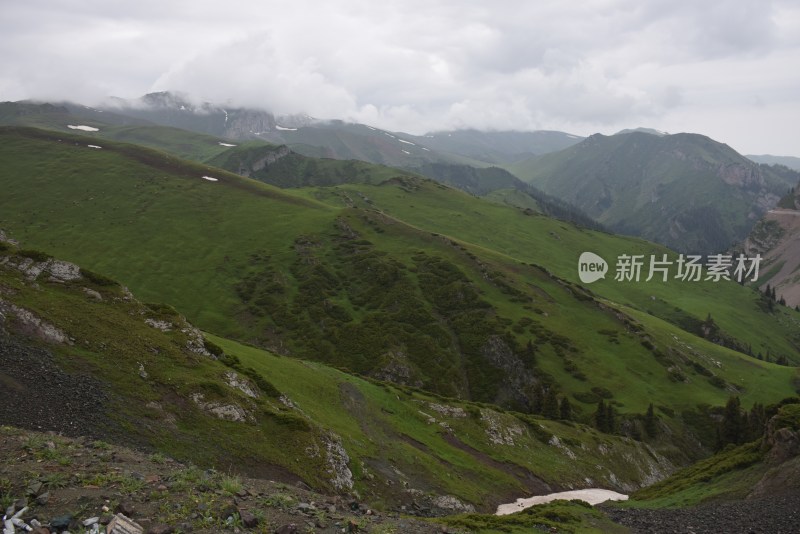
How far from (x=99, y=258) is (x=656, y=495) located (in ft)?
469

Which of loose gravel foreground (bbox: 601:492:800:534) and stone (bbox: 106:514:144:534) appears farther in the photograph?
loose gravel foreground (bbox: 601:492:800:534)

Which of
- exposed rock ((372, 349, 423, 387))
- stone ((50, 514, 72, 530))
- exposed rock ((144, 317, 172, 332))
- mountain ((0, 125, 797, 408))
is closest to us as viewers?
stone ((50, 514, 72, 530))

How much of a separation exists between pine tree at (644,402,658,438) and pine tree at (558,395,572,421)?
15.9 m

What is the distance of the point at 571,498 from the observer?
57.6 m

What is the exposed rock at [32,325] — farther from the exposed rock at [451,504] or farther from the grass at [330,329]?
the exposed rock at [451,504]

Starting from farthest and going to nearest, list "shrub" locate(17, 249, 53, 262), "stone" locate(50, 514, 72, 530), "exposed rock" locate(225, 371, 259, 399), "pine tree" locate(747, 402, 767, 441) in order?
1. "pine tree" locate(747, 402, 767, 441)
2. "shrub" locate(17, 249, 53, 262)
3. "exposed rock" locate(225, 371, 259, 399)
4. "stone" locate(50, 514, 72, 530)

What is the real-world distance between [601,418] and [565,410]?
6.72m

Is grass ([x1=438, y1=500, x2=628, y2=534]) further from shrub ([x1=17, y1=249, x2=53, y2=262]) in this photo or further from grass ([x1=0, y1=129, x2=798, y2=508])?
shrub ([x1=17, y1=249, x2=53, y2=262])

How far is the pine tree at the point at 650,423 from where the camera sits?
94.5 meters

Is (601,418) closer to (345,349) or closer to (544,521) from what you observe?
(345,349)

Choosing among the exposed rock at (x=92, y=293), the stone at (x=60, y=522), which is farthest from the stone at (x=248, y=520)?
the exposed rock at (x=92, y=293)

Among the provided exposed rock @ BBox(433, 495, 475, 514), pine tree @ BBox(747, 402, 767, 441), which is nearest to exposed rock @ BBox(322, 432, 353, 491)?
exposed rock @ BBox(433, 495, 475, 514)

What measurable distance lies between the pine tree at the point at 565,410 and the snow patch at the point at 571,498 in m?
28.0

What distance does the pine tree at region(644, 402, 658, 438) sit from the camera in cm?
9450
